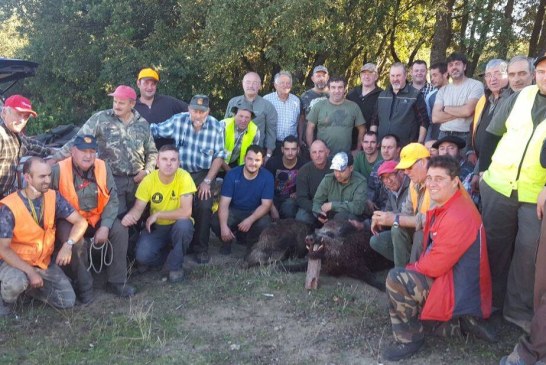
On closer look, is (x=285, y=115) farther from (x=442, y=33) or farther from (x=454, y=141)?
(x=442, y=33)

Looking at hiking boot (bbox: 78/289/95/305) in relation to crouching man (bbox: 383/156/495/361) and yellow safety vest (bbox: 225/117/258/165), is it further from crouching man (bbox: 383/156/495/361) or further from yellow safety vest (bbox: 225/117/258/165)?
crouching man (bbox: 383/156/495/361)

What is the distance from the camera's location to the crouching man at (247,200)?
22.1 feet

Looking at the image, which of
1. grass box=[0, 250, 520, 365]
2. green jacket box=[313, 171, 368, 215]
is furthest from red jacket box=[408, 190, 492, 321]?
green jacket box=[313, 171, 368, 215]

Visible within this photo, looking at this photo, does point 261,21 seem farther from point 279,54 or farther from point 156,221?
point 156,221

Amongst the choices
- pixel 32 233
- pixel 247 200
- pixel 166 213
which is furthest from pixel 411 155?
pixel 32 233

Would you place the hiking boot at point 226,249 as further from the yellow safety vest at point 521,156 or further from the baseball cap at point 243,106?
the yellow safety vest at point 521,156

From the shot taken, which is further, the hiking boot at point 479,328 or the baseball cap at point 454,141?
the baseball cap at point 454,141

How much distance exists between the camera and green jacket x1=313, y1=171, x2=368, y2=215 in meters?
6.42

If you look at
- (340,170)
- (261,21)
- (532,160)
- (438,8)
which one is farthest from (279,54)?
(532,160)

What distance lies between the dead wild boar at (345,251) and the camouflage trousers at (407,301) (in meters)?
1.43

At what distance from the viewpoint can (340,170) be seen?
6.38 metres

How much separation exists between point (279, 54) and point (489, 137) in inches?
317

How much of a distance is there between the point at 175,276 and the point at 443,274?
2834mm

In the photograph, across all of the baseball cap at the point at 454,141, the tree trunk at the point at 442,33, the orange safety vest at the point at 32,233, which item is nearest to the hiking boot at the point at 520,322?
the baseball cap at the point at 454,141
